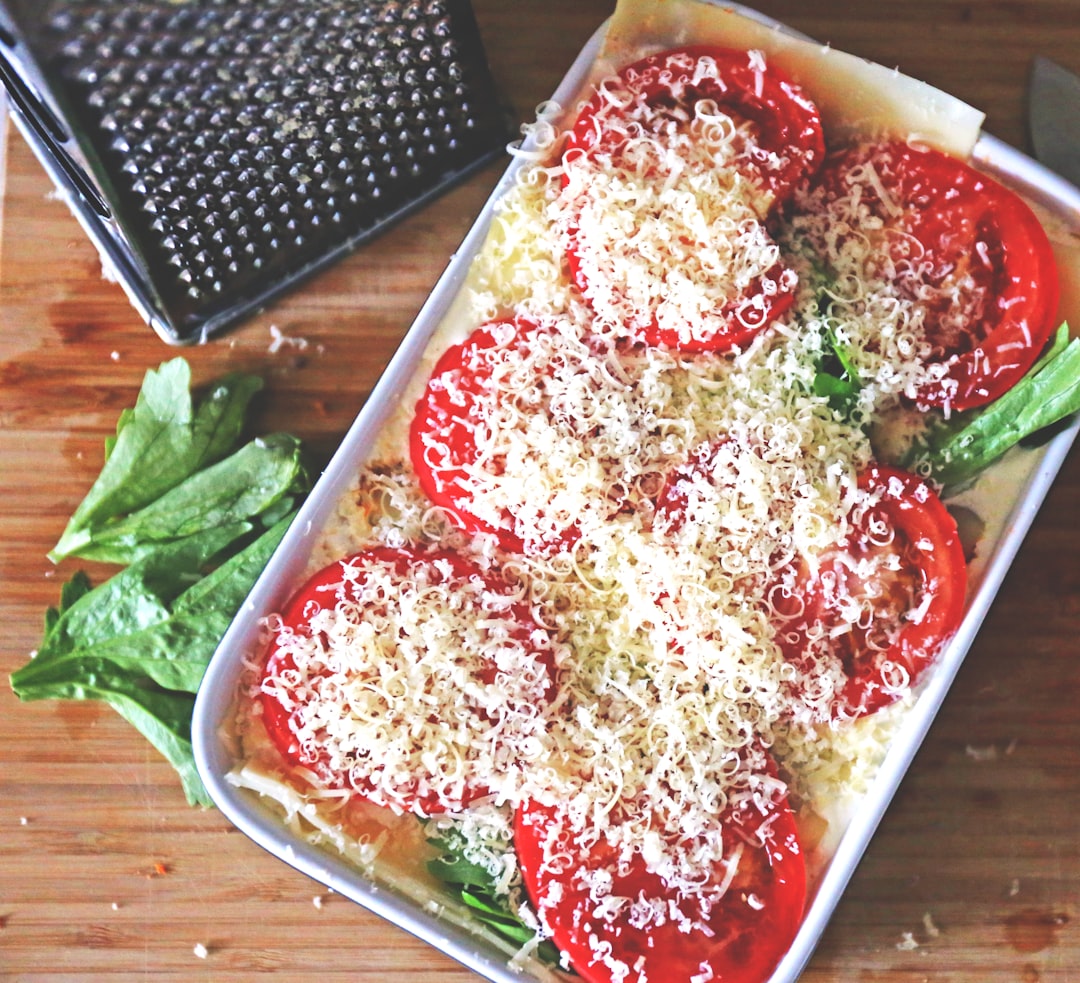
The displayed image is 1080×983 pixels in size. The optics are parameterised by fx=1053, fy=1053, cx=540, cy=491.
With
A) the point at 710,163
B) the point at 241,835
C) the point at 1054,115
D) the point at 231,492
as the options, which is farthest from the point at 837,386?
the point at 241,835

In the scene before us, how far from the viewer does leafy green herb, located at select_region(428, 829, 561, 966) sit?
1.58m

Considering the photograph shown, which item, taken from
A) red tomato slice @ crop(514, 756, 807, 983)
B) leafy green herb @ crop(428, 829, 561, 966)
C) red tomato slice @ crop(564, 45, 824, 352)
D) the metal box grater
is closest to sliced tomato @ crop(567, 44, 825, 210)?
red tomato slice @ crop(564, 45, 824, 352)

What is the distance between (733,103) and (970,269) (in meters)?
0.45

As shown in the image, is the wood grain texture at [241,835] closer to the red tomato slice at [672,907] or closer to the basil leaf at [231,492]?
the basil leaf at [231,492]

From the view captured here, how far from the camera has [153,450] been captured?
5.89ft

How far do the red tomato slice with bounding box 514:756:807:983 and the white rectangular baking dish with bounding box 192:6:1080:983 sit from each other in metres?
0.05

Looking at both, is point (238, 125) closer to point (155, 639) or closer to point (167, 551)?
point (167, 551)

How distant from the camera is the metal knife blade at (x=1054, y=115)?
1828 mm

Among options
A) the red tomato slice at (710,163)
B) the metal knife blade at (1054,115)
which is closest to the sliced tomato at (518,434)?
the red tomato slice at (710,163)

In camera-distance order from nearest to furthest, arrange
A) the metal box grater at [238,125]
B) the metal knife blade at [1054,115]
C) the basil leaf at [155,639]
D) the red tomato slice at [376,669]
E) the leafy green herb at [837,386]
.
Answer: the metal box grater at [238,125] → the red tomato slice at [376,669] → the leafy green herb at [837,386] → the basil leaf at [155,639] → the metal knife blade at [1054,115]

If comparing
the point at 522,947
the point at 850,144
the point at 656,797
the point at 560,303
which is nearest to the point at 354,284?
the point at 560,303

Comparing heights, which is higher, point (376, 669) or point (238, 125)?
point (238, 125)

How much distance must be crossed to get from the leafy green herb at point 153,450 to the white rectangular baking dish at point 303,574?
0.32 meters

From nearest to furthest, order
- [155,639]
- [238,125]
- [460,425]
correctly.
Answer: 1. [238,125]
2. [460,425]
3. [155,639]
